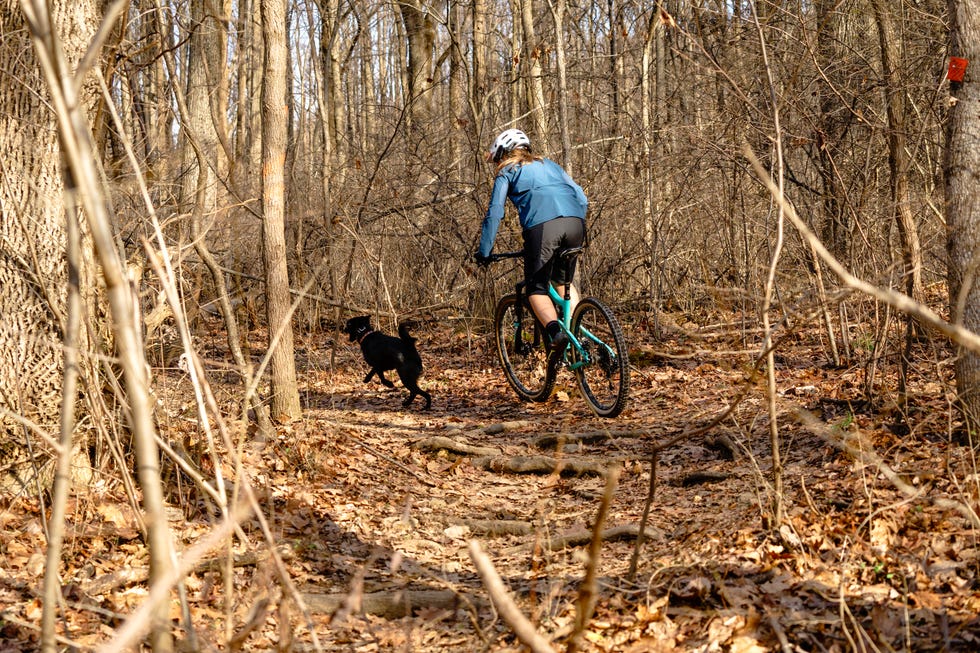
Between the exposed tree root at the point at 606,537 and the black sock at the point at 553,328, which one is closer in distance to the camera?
the exposed tree root at the point at 606,537

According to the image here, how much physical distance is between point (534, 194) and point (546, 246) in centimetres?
45

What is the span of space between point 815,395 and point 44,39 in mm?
6189

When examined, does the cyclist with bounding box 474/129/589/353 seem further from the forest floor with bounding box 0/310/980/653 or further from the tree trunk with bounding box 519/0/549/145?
the tree trunk with bounding box 519/0/549/145

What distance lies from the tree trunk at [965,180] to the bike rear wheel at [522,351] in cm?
392

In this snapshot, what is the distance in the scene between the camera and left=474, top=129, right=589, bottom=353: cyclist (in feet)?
→ 23.9

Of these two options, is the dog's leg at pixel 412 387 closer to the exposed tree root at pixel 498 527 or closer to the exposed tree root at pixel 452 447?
the exposed tree root at pixel 452 447

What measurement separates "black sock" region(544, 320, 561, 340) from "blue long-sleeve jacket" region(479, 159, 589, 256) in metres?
0.84

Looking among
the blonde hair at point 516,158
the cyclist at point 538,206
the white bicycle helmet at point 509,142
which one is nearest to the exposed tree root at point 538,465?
the cyclist at point 538,206

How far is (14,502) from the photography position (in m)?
4.32

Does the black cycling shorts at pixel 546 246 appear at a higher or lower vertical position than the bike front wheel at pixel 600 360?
higher

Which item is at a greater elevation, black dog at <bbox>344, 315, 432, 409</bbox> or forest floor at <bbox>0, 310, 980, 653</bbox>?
black dog at <bbox>344, 315, 432, 409</bbox>

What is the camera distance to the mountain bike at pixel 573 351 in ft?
23.1

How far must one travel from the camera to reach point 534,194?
7277 millimetres

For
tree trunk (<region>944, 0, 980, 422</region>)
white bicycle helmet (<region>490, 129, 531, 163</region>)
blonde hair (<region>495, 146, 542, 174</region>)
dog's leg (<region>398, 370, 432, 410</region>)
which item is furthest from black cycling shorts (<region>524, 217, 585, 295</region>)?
tree trunk (<region>944, 0, 980, 422</region>)
